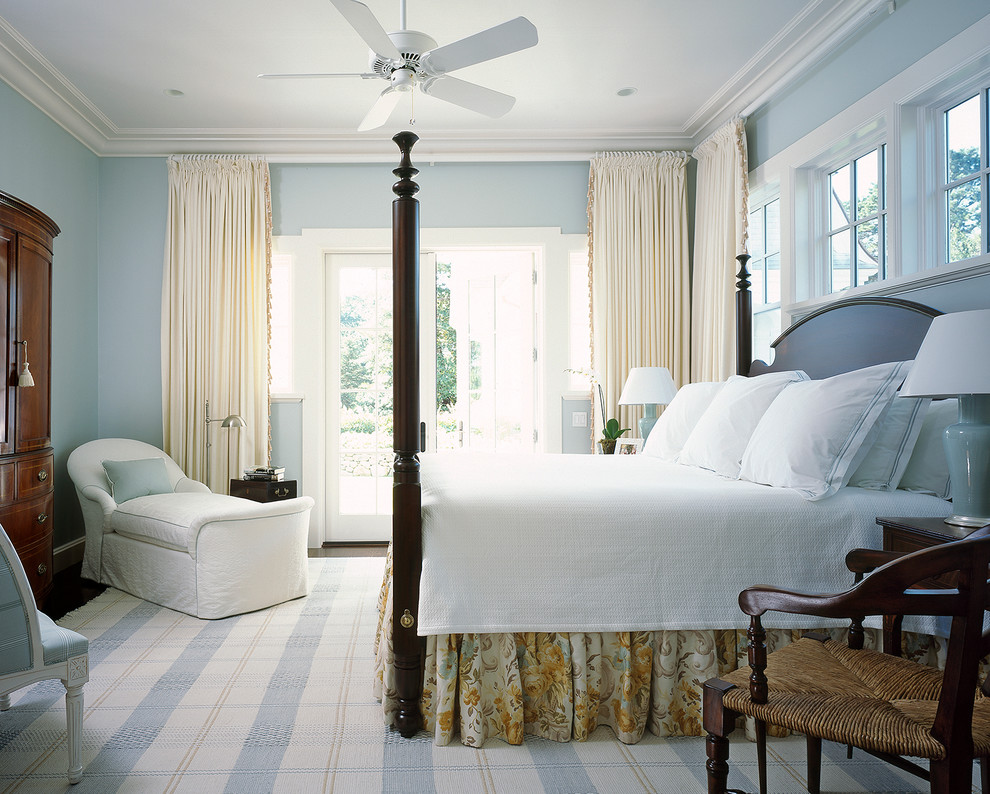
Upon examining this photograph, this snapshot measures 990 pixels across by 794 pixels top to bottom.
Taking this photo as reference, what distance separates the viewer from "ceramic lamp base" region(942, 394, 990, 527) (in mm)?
1730

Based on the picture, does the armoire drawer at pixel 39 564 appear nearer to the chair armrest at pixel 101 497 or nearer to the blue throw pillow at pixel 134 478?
the chair armrest at pixel 101 497

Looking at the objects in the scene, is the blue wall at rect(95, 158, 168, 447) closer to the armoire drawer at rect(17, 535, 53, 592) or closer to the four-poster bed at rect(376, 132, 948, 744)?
the armoire drawer at rect(17, 535, 53, 592)

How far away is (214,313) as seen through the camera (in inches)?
181

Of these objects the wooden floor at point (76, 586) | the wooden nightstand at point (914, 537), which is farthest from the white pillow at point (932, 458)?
the wooden floor at point (76, 586)

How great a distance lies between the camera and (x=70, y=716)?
1.76m

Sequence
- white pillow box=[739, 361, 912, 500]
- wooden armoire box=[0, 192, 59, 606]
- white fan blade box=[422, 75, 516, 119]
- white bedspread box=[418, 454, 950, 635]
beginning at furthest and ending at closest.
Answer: wooden armoire box=[0, 192, 59, 606] → white fan blade box=[422, 75, 516, 119] → white pillow box=[739, 361, 912, 500] → white bedspread box=[418, 454, 950, 635]

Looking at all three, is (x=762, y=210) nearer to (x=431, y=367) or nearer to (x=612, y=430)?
(x=612, y=430)

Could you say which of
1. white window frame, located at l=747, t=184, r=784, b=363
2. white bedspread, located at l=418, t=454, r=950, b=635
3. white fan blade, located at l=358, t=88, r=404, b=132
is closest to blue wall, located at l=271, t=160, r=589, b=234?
white window frame, located at l=747, t=184, r=784, b=363

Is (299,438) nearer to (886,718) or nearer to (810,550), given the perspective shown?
(810,550)

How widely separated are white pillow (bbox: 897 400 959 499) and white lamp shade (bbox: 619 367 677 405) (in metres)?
1.76

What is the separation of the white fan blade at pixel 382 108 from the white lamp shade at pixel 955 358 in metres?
2.16

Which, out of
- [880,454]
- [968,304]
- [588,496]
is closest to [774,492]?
[880,454]

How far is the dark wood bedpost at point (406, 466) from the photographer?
199 centimetres

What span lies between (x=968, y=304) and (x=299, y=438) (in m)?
3.96
